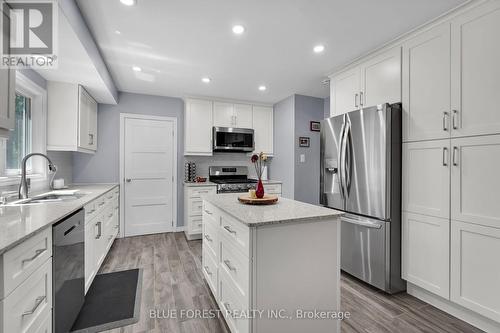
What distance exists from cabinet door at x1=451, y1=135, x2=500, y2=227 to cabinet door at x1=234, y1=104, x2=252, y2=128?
3.19 m

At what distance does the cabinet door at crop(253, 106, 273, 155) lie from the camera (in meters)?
4.56

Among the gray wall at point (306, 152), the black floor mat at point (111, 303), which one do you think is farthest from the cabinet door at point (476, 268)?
the black floor mat at point (111, 303)

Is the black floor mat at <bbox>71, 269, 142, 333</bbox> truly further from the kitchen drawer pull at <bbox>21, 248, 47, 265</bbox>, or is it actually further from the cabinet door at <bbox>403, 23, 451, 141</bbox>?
the cabinet door at <bbox>403, 23, 451, 141</bbox>

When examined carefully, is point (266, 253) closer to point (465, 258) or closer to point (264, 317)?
point (264, 317)

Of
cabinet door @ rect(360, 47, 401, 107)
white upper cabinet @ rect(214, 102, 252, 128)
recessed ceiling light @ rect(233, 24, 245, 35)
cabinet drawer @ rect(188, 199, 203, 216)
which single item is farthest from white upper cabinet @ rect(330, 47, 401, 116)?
cabinet drawer @ rect(188, 199, 203, 216)

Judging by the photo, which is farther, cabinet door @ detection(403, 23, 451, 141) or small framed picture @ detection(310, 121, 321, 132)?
small framed picture @ detection(310, 121, 321, 132)

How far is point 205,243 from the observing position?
91.4 inches

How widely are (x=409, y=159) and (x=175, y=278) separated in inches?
107

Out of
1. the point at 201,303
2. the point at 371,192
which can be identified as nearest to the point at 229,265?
the point at 201,303

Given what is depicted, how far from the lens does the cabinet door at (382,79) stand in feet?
7.56

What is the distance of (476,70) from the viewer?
1.75 m

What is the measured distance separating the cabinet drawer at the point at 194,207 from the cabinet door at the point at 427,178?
9.37ft

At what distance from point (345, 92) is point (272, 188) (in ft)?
6.69

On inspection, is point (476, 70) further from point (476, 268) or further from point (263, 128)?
point (263, 128)
